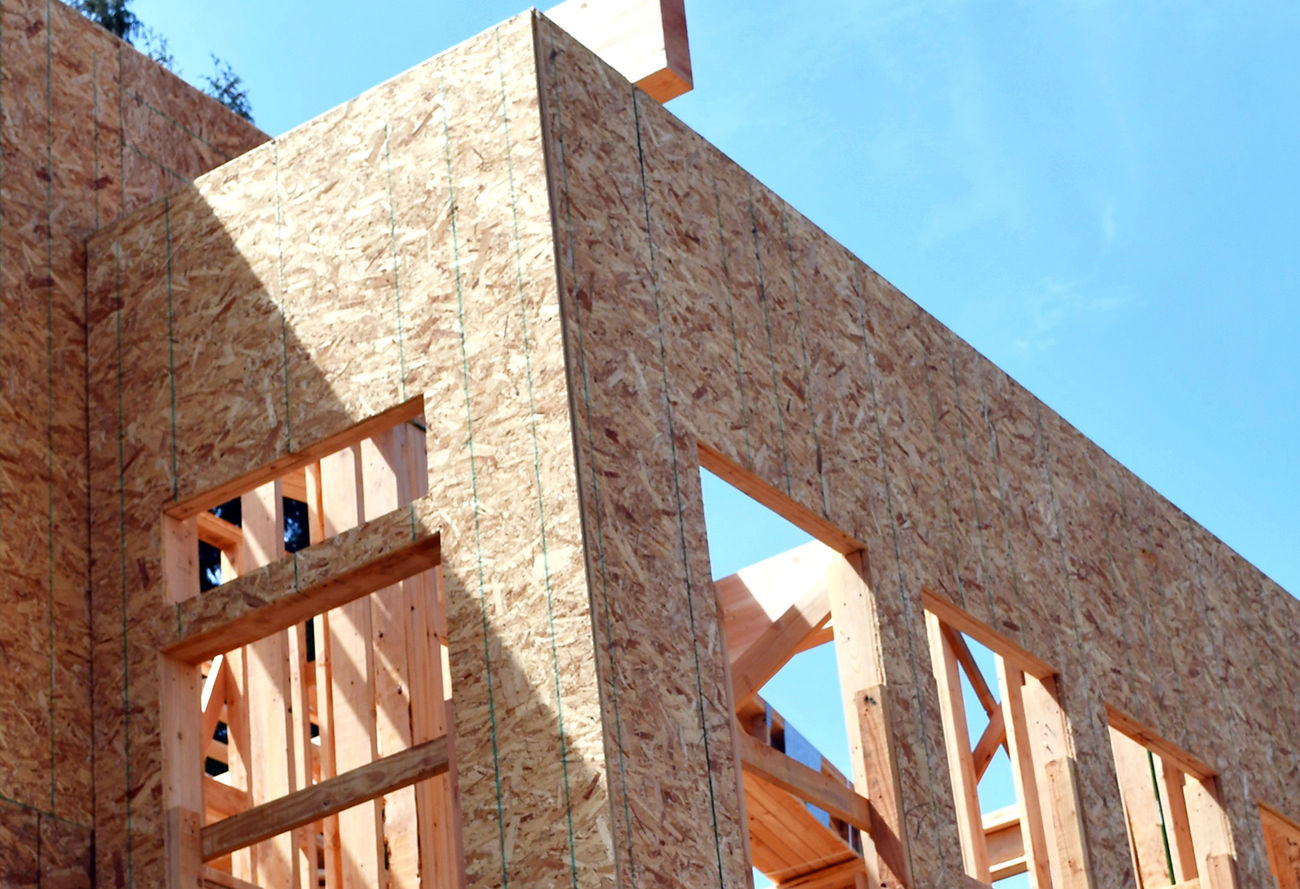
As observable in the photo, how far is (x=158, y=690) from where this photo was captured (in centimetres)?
948

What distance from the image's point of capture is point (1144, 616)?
42.8 feet

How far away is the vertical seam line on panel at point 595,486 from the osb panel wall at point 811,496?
0.05 feet

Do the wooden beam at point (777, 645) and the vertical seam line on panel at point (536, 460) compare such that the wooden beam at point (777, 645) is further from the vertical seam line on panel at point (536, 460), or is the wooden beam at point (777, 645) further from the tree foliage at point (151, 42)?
the tree foliage at point (151, 42)

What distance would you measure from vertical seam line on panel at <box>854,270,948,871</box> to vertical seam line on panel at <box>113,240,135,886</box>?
3509mm

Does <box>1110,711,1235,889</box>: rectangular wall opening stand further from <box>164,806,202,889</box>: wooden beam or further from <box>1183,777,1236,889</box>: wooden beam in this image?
<box>164,806,202,889</box>: wooden beam

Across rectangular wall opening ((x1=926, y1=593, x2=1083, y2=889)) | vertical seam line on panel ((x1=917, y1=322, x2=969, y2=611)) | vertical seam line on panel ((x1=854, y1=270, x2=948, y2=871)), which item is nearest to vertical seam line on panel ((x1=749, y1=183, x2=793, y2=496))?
vertical seam line on panel ((x1=854, y1=270, x2=948, y2=871))

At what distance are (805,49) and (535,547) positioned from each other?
76579 millimetres

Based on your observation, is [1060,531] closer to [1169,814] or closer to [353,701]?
[1169,814]

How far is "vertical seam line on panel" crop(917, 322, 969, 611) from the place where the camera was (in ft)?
36.8

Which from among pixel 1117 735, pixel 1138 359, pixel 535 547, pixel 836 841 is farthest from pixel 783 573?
pixel 1138 359

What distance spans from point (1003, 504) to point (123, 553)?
193 inches

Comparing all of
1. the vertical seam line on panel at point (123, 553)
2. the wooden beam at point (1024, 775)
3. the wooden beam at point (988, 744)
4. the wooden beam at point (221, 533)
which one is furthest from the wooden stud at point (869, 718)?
the wooden beam at point (221, 533)

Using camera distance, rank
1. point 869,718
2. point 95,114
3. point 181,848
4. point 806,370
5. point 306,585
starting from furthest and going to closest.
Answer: point 95,114 → point 806,370 → point 869,718 → point 306,585 → point 181,848

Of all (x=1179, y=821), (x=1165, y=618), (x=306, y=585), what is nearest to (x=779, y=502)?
(x=306, y=585)
